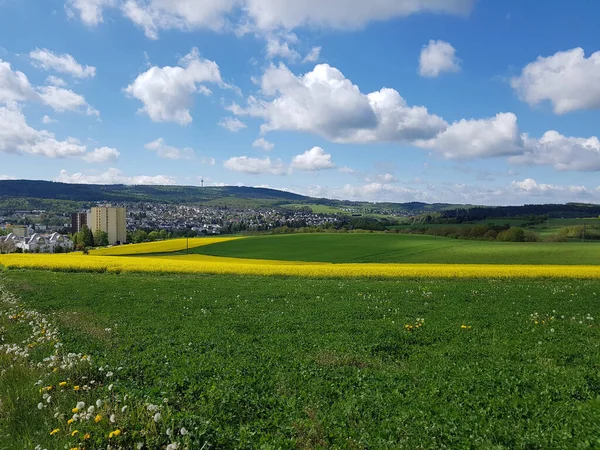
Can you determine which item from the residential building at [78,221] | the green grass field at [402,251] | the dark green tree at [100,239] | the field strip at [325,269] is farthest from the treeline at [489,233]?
the residential building at [78,221]

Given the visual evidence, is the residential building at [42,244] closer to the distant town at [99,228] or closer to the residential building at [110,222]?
the distant town at [99,228]

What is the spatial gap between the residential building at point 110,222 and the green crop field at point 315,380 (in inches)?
4622

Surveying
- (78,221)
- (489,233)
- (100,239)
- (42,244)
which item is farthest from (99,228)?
(489,233)

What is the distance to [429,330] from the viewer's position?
12586 mm

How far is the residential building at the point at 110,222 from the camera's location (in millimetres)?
122438

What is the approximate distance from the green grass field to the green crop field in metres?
34.7

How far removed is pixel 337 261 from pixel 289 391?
42582 millimetres

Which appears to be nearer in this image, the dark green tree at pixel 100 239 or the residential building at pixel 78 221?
the dark green tree at pixel 100 239

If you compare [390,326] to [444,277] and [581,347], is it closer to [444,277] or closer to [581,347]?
[581,347]

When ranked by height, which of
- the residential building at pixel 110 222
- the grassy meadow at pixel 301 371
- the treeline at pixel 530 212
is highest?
the treeline at pixel 530 212

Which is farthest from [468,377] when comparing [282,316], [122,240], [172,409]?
[122,240]

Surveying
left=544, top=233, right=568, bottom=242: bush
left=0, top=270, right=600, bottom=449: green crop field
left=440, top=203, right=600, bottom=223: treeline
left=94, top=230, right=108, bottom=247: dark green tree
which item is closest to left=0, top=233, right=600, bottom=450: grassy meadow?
left=0, top=270, right=600, bottom=449: green crop field

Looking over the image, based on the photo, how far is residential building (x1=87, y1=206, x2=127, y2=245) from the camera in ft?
402

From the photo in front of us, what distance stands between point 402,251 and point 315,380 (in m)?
50.4
